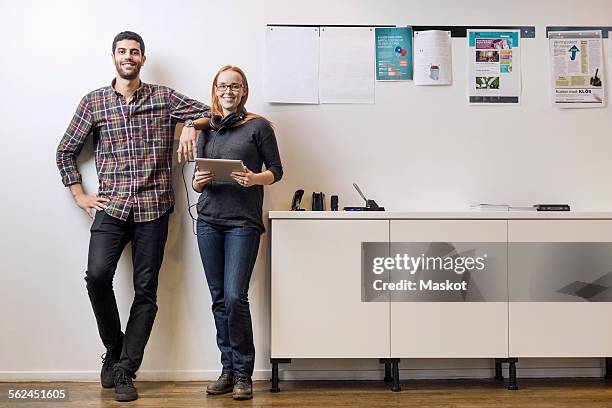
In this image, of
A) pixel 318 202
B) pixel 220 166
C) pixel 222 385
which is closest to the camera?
pixel 220 166

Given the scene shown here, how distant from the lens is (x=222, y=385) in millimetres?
3115

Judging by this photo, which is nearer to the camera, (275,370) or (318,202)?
(275,370)

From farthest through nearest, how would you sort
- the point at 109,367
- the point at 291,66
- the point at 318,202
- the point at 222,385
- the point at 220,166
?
1. the point at 291,66
2. the point at 318,202
3. the point at 109,367
4. the point at 222,385
5. the point at 220,166

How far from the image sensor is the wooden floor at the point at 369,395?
293 centimetres

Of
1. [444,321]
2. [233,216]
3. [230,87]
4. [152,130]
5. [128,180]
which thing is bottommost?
[444,321]

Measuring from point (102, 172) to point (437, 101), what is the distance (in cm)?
176

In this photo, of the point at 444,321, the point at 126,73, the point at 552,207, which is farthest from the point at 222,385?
the point at 552,207

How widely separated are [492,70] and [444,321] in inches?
53.8

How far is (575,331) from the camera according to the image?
316 cm

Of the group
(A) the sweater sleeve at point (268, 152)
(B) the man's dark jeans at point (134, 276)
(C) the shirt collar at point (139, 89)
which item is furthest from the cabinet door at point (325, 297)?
(C) the shirt collar at point (139, 89)

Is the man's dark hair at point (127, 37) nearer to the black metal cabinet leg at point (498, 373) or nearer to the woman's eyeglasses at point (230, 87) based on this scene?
the woman's eyeglasses at point (230, 87)

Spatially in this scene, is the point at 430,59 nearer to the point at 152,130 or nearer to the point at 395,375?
the point at 152,130

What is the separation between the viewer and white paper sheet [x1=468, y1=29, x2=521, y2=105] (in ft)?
11.6

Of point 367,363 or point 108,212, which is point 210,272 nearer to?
point 108,212
